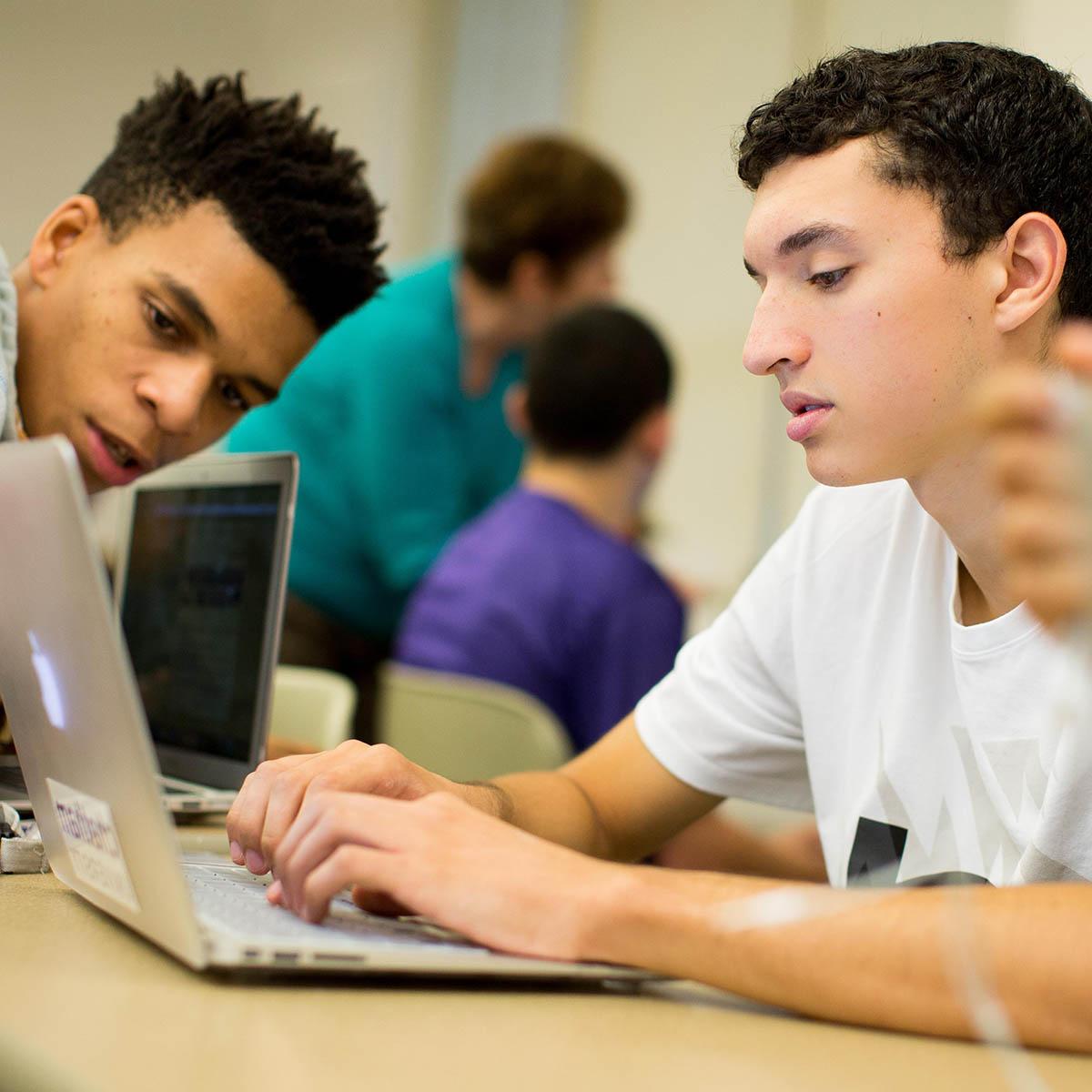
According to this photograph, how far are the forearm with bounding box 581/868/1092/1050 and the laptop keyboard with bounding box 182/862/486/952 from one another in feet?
0.29

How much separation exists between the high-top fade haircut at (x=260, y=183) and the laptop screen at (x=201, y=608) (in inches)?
8.5

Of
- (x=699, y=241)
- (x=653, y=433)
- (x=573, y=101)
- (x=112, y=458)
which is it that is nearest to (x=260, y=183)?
(x=112, y=458)

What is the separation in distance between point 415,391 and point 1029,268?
1.79 m

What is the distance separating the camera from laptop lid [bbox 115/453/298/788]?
1227mm

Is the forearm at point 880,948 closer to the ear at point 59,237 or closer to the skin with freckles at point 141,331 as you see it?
the skin with freckles at point 141,331

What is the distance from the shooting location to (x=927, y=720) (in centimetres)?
99

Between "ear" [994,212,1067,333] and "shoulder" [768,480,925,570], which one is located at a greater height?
"ear" [994,212,1067,333]

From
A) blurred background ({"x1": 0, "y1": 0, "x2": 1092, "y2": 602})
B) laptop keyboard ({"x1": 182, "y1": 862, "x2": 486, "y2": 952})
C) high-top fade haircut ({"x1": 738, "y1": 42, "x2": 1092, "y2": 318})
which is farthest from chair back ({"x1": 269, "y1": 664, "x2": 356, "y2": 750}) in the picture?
blurred background ({"x1": 0, "y1": 0, "x2": 1092, "y2": 602})

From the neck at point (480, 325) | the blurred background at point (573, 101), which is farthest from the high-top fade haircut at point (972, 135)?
the neck at point (480, 325)

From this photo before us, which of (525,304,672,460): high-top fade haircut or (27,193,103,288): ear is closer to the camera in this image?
(27,193,103,288): ear

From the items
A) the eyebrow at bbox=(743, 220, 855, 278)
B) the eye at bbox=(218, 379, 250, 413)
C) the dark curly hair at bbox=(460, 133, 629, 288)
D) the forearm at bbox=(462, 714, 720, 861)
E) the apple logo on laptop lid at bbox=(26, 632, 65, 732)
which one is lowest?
the forearm at bbox=(462, 714, 720, 861)

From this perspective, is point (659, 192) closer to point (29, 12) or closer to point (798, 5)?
point (798, 5)

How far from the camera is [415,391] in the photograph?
8.63 feet

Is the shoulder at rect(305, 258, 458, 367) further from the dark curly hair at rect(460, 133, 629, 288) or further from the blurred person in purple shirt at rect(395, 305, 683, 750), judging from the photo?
the blurred person in purple shirt at rect(395, 305, 683, 750)
